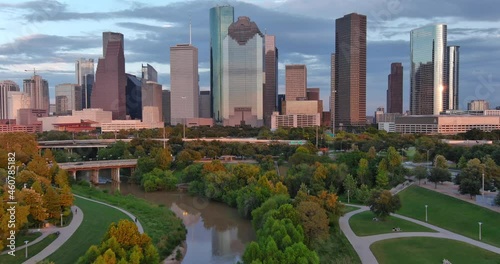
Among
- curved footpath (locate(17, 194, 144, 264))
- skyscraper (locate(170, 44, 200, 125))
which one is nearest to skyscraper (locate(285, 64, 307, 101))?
skyscraper (locate(170, 44, 200, 125))

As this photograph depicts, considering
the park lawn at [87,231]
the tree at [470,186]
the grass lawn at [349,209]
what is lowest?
the grass lawn at [349,209]

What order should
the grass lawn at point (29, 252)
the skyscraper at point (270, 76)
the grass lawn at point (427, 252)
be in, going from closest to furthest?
the grass lawn at point (29, 252) < the grass lawn at point (427, 252) < the skyscraper at point (270, 76)

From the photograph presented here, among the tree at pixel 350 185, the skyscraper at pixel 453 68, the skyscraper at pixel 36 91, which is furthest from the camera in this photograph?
the skyscraper at pixel 36 91

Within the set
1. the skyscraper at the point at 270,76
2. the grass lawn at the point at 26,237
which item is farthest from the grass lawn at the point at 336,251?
the skyscraper at the point at 270,76

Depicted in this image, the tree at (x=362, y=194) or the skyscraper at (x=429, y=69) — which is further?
the skyscraper at (x=429, y=69)

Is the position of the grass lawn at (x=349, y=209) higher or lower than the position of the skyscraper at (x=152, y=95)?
lower

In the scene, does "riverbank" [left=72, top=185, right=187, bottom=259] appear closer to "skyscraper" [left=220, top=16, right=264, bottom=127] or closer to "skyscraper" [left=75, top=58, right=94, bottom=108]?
"skyscraper" [left=220, top=16, right=264, bottom=127]

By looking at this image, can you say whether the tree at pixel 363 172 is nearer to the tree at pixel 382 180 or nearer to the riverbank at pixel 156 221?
the tree at pixel 382 180
